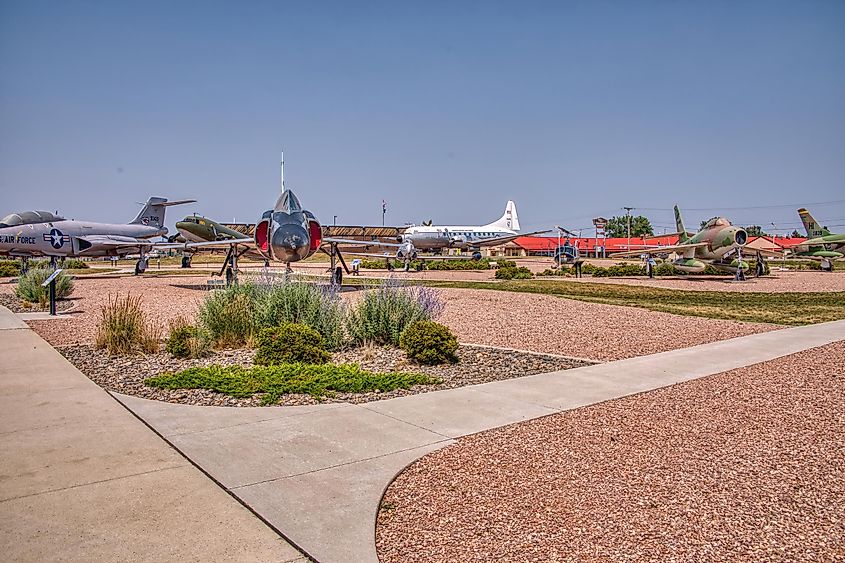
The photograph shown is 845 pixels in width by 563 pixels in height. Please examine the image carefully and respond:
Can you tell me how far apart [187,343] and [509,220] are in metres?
73.5

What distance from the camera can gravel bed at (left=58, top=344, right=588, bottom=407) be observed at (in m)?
8.00

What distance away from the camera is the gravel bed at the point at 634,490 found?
4.03 m

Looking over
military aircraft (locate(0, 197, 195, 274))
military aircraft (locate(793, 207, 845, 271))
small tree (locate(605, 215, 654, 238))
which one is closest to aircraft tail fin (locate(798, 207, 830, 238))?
military aircraft (locate(793, 207, 845, 271))

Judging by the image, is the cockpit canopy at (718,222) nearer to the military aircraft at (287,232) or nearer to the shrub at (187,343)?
the military aircraft at (287,232)

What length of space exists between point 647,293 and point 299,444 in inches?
904

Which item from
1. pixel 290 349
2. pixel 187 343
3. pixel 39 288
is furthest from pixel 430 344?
pixel 39 288

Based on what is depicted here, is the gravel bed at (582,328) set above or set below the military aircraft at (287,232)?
below

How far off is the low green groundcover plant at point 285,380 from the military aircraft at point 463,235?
4416 centimetres

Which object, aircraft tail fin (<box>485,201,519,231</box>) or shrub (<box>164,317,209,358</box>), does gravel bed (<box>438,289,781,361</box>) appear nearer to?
shrub (<box>164,317,209,358</box>)

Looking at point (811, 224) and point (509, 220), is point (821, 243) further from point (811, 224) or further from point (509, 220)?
point (509, 220)

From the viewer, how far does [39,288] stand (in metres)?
19.9

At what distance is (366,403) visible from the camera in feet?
25.3

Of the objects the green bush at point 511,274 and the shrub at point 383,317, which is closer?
the shrub at point 383,317

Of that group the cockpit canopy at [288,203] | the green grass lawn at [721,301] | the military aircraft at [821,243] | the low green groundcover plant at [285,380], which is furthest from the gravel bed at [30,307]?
the military aircraft at [821,243]
